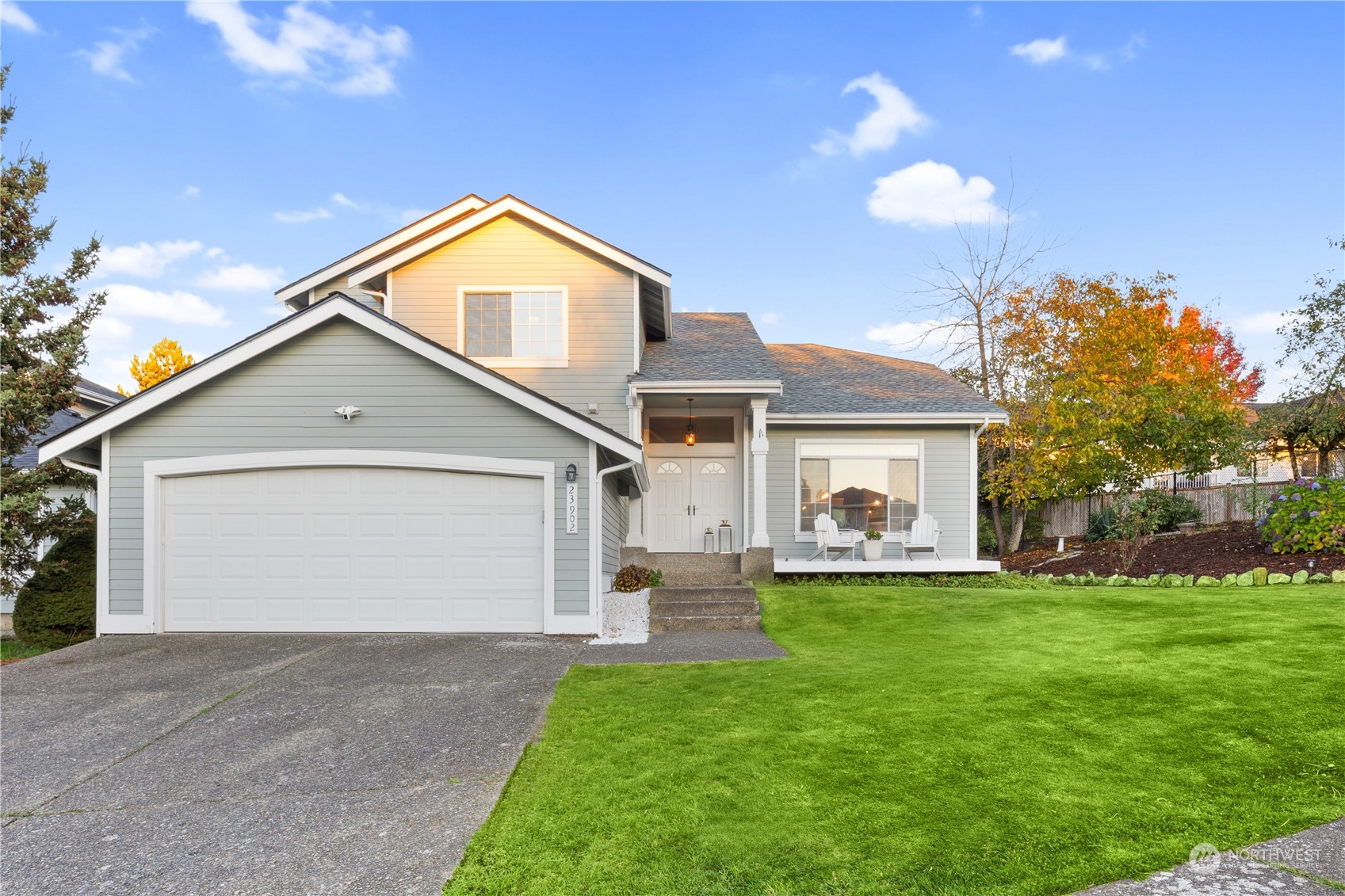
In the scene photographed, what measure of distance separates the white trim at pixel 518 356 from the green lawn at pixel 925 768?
20.8 feet

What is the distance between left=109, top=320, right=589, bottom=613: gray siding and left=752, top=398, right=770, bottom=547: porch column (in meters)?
4.21

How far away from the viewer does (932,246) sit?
22.1m

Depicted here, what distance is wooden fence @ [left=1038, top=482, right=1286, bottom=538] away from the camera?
18.4 meters

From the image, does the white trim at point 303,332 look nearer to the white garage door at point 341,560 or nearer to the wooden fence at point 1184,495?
the white garage door at point 341,560

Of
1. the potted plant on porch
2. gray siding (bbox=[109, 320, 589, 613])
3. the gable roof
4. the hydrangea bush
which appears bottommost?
the potted plant on porch

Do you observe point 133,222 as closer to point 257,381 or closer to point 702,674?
point 257,381

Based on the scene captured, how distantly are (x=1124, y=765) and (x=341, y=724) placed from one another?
5044mm

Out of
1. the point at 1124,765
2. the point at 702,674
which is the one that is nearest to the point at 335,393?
the point at 702,674

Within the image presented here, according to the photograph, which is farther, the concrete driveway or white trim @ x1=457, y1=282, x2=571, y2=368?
white trim @ x1=457, y1=282, x2=571, y2=368

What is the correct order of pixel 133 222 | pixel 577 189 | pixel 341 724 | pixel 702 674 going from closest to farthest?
pixel 341 724
pixel 702 674
pixel 133 222
pixel 577 189

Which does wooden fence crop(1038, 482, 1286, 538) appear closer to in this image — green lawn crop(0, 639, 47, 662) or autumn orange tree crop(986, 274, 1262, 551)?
autumn orange tree crop(986, 274, 1262, 551)

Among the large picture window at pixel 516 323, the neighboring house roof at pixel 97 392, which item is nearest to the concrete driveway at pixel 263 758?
the large picture window at pixel 516 323

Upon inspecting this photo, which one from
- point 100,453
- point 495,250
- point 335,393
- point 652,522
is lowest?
point 652,522

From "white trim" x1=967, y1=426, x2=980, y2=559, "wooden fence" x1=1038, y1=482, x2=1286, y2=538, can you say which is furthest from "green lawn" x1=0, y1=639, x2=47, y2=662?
"wooden fence" x1=1038, y1=482, x2=1286, y2=538
